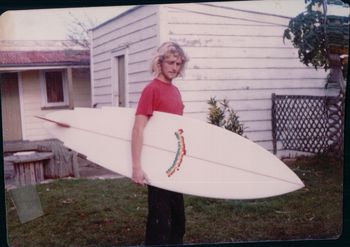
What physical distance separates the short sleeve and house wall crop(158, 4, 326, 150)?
16cm

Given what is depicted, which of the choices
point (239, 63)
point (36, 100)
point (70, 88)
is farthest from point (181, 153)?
point (36, 100)

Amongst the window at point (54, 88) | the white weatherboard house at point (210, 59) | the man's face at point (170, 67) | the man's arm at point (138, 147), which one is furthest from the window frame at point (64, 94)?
the man's face at point (170, 67)

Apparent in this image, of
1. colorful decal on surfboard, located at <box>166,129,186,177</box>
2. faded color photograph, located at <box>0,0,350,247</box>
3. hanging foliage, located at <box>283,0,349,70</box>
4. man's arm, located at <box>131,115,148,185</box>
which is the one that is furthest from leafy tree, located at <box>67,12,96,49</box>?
hanging foliage, located at <box>283,0,349,70</box>

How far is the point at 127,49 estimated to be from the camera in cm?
214

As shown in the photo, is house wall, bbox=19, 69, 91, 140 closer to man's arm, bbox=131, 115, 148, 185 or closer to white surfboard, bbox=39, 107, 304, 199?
white surfboard, bbox=39, 107, 304, 199

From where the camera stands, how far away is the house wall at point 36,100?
6.95 ft

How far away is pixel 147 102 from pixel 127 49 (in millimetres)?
321

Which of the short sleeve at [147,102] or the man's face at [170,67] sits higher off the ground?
the man's face at [170,67]

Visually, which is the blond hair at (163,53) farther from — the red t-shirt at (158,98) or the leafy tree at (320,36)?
the leafy tree at (320,36)

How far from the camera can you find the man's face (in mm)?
2082

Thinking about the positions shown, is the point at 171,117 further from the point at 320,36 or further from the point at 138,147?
the point at 320,36

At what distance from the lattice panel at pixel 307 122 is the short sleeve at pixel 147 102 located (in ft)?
2.23

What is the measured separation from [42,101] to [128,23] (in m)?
0.64

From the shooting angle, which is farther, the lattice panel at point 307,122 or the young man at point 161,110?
the lattice panel at point 307,122
